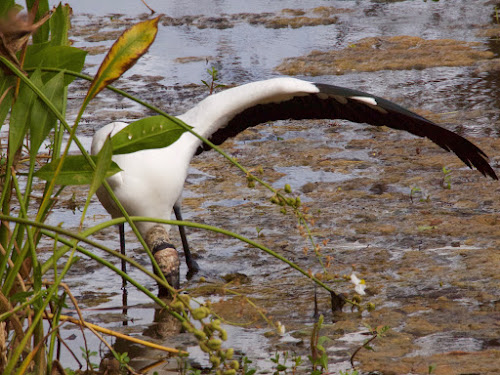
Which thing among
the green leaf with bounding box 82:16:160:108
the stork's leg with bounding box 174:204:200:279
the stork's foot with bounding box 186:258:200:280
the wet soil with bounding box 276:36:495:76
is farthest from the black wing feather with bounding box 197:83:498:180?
the wet soil with bounding box 276:36:495:76

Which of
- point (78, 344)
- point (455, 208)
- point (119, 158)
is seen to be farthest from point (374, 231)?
point (78, 344)

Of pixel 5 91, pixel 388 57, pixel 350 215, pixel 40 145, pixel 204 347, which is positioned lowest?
pixel 204 347

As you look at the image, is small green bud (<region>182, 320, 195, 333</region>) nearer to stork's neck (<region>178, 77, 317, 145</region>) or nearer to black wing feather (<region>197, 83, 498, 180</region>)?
black wing feather (<region>197, 83, 498, 180</region>)

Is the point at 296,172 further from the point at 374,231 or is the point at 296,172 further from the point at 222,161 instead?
the point at 374,231

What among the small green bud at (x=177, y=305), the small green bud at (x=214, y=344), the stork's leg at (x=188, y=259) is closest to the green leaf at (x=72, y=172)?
the small green bud at (x=177, y=305)

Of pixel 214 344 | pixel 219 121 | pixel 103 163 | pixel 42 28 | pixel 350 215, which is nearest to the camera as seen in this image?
pixel 214 344

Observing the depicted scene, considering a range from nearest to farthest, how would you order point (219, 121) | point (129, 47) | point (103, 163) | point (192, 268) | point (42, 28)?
1. point (103, 163)
2. point (129, 47)
3. point (42, 28)
4. point (219, 121)
5. point (192, 268)

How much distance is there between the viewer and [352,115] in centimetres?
368

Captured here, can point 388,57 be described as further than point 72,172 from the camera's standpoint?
Yes

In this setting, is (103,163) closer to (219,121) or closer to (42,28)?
(42,28)

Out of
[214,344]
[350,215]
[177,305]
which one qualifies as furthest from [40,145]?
[350,215]

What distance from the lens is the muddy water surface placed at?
119 inches

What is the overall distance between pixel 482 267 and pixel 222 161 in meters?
2.34

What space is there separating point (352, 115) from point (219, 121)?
Answer: 57cm
